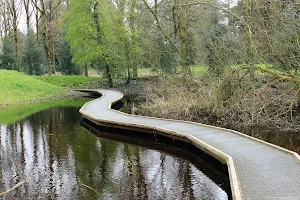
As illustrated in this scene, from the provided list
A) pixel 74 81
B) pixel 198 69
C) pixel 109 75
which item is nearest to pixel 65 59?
pixel 74 81

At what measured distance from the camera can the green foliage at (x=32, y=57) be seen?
33.5 metres

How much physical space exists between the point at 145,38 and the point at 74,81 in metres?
8.67

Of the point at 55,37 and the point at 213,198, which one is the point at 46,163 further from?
the point at 55,37

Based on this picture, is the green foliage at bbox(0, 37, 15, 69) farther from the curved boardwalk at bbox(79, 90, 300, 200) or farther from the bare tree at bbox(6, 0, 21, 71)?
the curved boardwalk at bbox(79, 90, 300, 200)

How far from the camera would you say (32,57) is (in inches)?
1331

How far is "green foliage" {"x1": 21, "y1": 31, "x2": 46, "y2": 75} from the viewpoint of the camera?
3347 centimetres

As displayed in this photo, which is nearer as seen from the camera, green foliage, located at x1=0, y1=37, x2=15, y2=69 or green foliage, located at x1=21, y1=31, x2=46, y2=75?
green foliage, located at x1=21, y1=31, x2=46, y2=75

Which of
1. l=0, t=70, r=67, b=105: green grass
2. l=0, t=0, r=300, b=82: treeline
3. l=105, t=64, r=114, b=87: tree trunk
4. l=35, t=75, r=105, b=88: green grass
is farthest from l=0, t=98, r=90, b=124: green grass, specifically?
l=35, t=75, r=105, b=88: green grass

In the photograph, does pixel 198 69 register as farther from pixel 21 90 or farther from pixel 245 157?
pixel 245 157

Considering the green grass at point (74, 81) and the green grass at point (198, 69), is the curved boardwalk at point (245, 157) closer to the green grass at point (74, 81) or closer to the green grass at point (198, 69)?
the green grass at point (198, 69)

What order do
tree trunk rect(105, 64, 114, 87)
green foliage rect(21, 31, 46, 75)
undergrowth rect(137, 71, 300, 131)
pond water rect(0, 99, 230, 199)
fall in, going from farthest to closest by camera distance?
green foliage rect(21, 31, 46, 75)
tree trunk rect(105, 64, 114, 87)
undergrowth rect(137, 71, 300, 131)
pond water rect(0, 99, 230, 199)

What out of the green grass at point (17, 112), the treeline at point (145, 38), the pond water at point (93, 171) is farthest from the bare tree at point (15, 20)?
the pond water at point (93, 171)

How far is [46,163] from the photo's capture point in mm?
8594

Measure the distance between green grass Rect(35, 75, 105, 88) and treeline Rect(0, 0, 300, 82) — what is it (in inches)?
64.6
